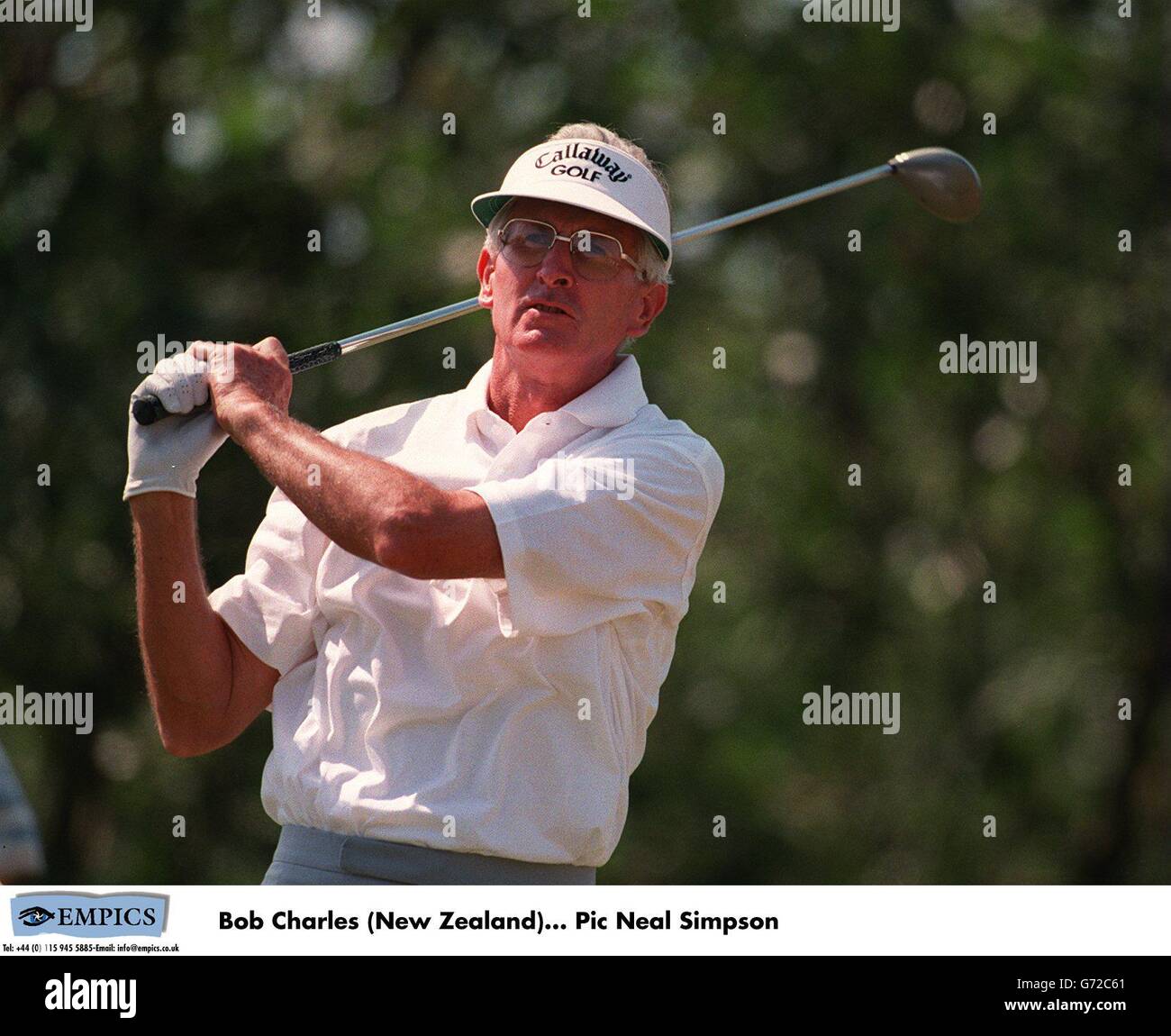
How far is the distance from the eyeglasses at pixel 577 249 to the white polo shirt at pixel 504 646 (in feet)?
0.82

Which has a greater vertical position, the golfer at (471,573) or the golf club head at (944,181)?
the golf club head at (944,181)

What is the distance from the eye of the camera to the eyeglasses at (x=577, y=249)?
4.21 metres

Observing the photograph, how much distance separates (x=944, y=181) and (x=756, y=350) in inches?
450

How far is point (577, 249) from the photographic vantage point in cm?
421

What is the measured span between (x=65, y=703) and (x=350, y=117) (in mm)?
4539

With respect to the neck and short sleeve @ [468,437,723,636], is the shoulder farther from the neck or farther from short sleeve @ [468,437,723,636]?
the neck

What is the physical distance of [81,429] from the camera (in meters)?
13.0

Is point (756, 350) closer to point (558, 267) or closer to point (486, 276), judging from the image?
point (486, 276)

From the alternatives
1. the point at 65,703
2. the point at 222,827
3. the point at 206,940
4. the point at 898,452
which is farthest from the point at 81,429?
the point at 206,940

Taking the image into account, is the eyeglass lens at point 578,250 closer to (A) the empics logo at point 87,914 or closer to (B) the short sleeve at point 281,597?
(B) the short sleeve at point 281,597

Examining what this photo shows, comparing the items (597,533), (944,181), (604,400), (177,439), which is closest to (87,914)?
(177,439)

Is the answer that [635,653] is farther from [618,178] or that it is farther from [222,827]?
[222,827]

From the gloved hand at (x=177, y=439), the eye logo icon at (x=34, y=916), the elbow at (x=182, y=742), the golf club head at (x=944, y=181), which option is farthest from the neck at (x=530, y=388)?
the golf club head at (x=944, y=181)

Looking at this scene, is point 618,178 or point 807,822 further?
point 807,822
